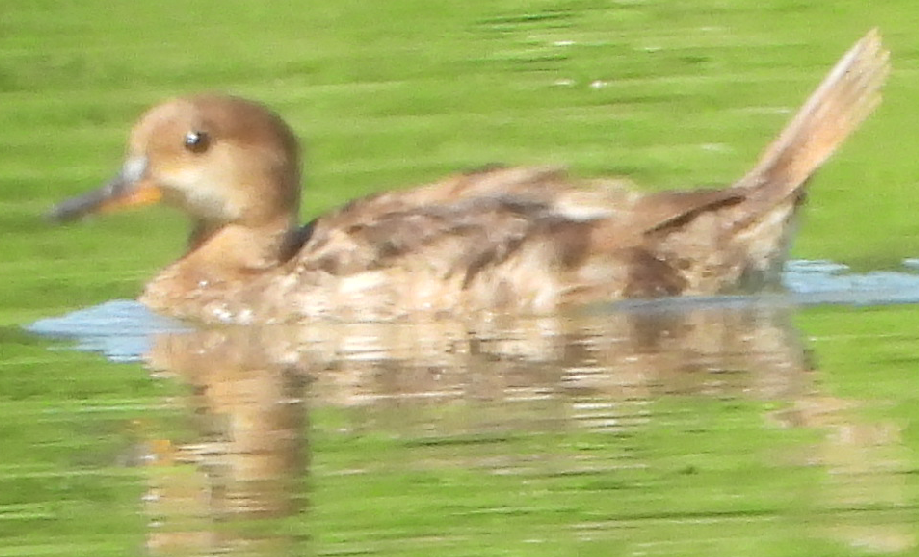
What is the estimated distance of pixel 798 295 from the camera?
9.45 m

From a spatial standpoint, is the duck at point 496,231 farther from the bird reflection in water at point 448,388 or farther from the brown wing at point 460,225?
the bird reflection in water at point 448,388

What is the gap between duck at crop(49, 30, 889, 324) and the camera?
9.43 metres

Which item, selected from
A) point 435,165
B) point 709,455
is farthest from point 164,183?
point 709,455

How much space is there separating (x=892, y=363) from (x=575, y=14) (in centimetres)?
607

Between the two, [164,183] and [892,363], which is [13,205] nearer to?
[164,183]

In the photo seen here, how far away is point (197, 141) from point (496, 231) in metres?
1.14

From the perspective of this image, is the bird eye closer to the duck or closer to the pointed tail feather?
the duck

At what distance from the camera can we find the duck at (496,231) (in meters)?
9.43

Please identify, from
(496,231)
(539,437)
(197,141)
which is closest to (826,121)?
(496,231)

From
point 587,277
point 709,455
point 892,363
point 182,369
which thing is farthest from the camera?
point 587,277

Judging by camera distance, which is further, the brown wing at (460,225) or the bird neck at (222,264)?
the bird neck at (222,264)

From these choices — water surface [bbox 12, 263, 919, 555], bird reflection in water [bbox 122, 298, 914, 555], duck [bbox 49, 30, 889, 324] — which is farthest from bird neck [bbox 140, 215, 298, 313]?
water surface [bbox 12, 263, 919, 555]

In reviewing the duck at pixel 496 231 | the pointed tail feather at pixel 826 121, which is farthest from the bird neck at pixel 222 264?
the pointed tail feather at pixel 826 121

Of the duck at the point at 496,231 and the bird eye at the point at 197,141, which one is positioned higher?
the bird eye at the point at 197,141
